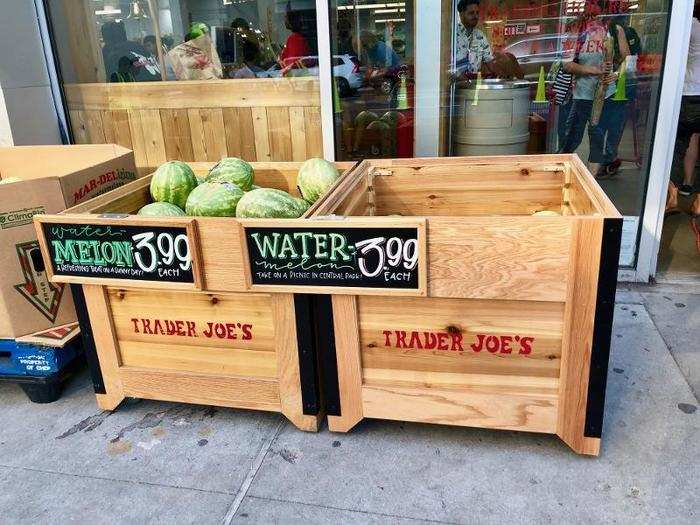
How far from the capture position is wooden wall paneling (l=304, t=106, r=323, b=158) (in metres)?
4.41

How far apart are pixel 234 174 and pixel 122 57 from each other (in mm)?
2598

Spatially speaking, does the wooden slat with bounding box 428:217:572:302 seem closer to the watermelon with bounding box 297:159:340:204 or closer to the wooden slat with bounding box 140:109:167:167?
the watermelon with bounding box 297:159:340:204

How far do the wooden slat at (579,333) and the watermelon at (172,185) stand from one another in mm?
1985

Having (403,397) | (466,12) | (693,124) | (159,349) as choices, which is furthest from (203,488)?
(693,124)

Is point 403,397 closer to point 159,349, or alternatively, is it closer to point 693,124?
point 159,349

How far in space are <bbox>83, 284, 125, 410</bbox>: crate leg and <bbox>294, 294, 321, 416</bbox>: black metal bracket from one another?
95 centimetres

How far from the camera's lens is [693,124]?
6.74 metres

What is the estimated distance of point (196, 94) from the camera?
182 inches

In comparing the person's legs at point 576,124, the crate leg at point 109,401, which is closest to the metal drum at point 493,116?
the person's legs at point 576,124

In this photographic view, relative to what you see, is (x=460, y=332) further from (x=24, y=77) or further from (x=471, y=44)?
(x=24, y=77)

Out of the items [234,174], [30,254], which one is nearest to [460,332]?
[234,174]

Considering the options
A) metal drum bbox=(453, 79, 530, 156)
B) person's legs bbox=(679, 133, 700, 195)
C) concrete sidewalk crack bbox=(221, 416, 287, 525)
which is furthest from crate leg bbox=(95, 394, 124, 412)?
person's legs bbox=(679, 133, 700, 195)

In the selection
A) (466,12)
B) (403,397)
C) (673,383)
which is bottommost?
(673,383)

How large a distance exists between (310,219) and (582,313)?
114cm
